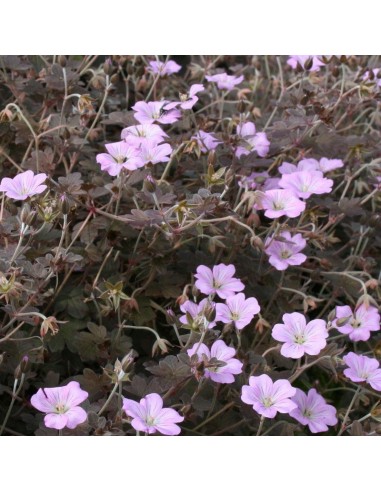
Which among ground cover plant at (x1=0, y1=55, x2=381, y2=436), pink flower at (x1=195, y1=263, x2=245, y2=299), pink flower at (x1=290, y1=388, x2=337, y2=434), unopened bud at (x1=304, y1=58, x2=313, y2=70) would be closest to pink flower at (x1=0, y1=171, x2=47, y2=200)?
ground cover plant at (x1=0, y1=55, x2=381, y2=436)

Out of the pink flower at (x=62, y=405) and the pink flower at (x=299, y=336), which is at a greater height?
the pink flower at (x=62, y=405)

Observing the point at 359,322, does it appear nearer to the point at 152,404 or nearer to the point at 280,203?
the point at 280,203

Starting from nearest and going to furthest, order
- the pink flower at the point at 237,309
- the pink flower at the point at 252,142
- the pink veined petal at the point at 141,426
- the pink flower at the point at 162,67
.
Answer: the pink veined petal at the point at 141,426 < the pink flower at the point at 237,309 < the pink flower at the point at 252,142 < the pink flower at the point at 162,67

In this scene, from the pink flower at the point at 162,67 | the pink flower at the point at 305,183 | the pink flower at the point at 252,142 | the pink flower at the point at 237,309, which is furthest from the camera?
the pink flower at the point at 162,67

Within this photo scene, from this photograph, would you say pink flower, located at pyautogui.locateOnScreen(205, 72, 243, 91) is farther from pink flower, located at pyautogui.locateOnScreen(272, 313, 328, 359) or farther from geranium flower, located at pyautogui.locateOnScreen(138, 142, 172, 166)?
pink flower, located at pyautogui.locateOnScreen(272, 313, 328, 359)

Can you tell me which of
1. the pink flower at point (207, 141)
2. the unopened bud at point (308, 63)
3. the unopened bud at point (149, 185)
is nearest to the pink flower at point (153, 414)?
the unopened bud at point (149, 185)

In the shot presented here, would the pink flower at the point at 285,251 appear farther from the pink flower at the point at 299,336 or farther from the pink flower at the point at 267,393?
the pink flower at the point at 267,393
